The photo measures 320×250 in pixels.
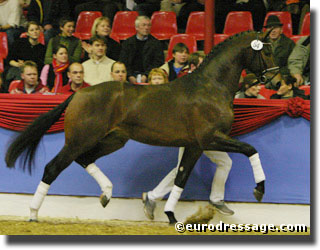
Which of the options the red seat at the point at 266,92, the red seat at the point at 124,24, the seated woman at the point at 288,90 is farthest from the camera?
the red seat at the point at 124,24

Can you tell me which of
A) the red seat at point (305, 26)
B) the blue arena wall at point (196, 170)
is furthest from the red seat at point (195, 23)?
the blue arena wall at point (196, 170)

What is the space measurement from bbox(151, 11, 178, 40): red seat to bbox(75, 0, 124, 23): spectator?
77cm

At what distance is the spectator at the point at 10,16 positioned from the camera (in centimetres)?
899

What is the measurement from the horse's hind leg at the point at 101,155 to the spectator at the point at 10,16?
12.2 ft

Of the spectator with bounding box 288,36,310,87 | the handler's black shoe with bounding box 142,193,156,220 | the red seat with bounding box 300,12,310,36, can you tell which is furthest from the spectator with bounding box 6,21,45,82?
the red seat with bounding box 300,12,310,36

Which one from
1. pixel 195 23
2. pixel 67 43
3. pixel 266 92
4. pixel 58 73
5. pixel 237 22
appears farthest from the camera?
pixel 195 23

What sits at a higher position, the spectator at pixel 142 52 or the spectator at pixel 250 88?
the spectator at pixel 142 52

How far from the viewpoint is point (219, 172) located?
595cm

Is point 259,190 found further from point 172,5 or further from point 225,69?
point 172,5

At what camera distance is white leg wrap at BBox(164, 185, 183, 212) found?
19.1ft

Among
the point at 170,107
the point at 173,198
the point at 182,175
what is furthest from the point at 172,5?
the point at 173,198

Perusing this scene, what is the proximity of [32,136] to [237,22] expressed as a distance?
154 inches

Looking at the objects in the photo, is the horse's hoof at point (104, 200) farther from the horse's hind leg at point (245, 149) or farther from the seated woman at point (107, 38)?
the seated woman at point (107, 38)

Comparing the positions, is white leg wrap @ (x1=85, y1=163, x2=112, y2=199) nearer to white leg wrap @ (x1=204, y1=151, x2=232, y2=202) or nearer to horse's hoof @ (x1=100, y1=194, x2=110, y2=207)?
horse's hoof @ (x1=100, y1=194, x2=110, y2=207)
